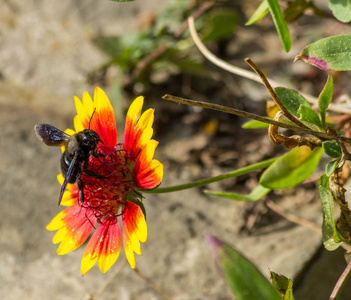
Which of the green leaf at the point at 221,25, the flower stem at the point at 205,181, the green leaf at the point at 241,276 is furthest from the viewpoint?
the green leaf at the point at 221,25

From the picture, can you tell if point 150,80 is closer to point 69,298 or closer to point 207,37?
point 207,37

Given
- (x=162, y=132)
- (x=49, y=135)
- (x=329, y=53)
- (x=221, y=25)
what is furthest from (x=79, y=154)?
(x=221, y=25)

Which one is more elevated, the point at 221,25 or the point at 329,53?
the point at 329,53

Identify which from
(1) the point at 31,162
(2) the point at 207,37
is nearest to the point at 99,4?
(2) the point at 207,37

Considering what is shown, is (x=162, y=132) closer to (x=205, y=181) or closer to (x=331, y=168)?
(x=205, y=181)

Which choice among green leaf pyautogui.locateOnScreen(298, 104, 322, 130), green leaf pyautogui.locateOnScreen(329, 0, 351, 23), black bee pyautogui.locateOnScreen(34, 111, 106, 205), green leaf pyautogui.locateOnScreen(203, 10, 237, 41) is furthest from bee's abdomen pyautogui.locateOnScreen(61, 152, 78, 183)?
green leaf pyautogui.locateOnScreen(203, 10, 237, 41)

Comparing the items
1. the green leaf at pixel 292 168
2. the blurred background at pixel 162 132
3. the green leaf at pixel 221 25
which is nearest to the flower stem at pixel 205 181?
the green leaf at pixel 292 168

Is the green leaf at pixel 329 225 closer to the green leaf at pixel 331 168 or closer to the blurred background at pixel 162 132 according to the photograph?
the green leaf at pixel 331 168

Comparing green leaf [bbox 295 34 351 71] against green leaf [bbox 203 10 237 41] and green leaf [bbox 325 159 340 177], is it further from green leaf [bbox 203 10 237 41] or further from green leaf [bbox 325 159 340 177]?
green leaf [bbox 203 10 237 41]
